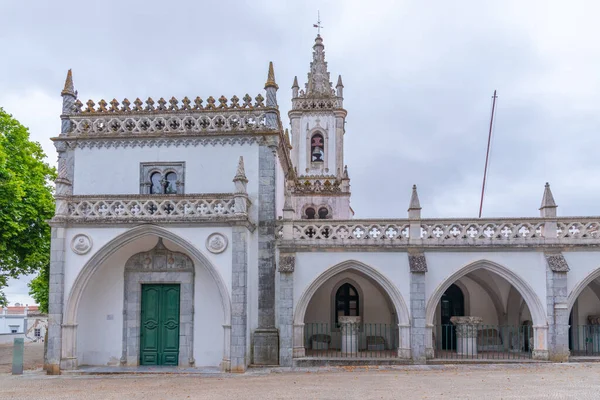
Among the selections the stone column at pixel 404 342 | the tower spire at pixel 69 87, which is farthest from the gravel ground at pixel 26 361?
the stone column at pixel 404 342

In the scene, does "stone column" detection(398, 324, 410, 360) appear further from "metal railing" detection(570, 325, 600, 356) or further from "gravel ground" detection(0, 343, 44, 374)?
"gravel ground" detection(0, 343, 44, 374)

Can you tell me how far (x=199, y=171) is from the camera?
17188 mm

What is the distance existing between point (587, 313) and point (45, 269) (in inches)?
778

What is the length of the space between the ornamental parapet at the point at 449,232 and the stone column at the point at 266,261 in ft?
1.59

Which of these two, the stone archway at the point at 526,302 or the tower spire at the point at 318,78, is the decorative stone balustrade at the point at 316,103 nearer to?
the tower spire at the point at 318,78

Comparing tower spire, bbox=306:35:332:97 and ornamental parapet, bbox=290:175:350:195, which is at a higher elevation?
tower spire, bbox=306:35:332:97

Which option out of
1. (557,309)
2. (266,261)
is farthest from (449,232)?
(266,261)

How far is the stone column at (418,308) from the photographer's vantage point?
53.3ft

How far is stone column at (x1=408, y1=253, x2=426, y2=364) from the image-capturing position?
16.2 meters

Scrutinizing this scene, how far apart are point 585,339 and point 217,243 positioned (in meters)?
12.1

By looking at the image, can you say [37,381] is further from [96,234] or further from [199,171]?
[199,171]

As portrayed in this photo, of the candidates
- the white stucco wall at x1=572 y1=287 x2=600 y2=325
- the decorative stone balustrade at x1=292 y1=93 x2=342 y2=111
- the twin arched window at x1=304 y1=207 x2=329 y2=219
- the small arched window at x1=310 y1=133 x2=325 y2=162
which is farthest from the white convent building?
the decorative stone balustrade at x1=292 y1=93 x2=342 y2=111

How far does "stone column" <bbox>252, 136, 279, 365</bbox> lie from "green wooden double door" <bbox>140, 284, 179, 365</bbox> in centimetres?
239

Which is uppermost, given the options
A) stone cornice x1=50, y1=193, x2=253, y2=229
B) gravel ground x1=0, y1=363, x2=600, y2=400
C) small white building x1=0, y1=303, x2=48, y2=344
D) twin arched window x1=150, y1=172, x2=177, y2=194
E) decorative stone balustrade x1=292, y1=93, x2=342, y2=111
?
decorative stone balustrade x1=292, y1=93, x2=342, y2=111
